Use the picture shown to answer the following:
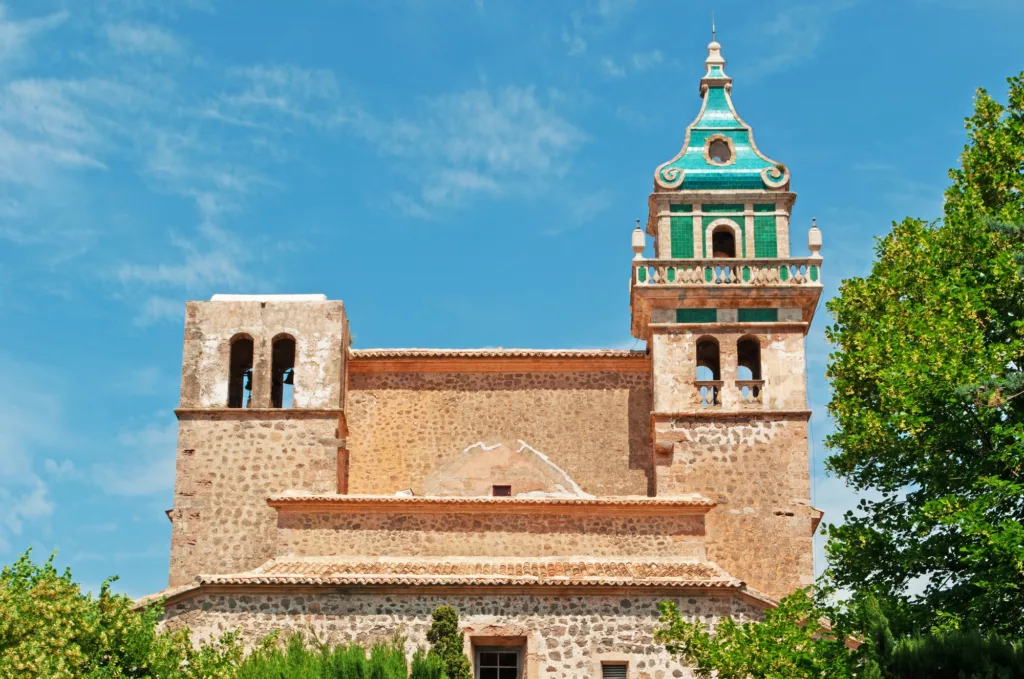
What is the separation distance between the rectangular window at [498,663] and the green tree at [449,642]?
0.67 m

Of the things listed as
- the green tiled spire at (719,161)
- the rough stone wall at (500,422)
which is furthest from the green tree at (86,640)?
the green tiled spire at (719,161)

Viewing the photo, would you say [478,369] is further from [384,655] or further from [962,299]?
[962,299]

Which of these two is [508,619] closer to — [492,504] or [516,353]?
[492,504]

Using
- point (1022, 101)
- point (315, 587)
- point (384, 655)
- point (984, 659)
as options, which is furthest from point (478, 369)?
point (984, 659)

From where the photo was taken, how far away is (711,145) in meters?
33.8

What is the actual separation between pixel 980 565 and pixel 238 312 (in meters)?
17.5

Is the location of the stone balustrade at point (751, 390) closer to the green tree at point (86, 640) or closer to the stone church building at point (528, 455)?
the stone church building at point (528, 455)

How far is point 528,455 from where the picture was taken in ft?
105

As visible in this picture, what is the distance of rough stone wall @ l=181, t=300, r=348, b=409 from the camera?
102ft

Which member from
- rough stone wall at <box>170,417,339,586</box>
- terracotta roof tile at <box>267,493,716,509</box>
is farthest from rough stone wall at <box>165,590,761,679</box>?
rough stone wall at <box>170,417,339,586</box>

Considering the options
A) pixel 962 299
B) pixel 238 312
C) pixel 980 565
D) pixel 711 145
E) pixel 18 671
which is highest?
pixel 711 145

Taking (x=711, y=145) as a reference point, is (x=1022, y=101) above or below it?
below

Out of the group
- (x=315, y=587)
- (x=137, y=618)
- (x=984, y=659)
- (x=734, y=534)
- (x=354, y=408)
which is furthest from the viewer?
(x=354, y=408)

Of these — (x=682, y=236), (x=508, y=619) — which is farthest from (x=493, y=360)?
(x=508, y=619)
